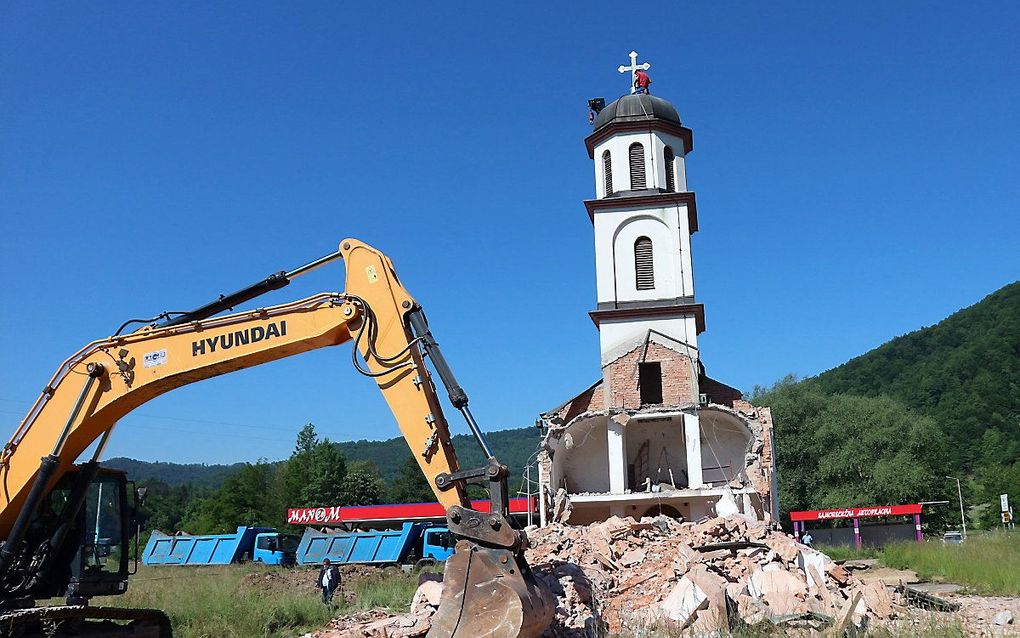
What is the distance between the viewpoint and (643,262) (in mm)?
29328

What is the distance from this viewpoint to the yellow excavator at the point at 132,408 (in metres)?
10.8

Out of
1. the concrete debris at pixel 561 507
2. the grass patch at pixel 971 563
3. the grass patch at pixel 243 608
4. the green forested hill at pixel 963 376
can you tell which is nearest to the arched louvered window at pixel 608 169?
the concrete debris at pixel 561 507

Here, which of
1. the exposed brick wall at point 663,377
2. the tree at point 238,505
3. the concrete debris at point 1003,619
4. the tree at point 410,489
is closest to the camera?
the concrete debris at point 1003,619

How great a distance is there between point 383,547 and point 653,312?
13.2 m

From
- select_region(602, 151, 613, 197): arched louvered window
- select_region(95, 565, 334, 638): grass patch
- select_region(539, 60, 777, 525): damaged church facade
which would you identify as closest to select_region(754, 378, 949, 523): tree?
select_region(539, 60, 777, 525): damaged church facade

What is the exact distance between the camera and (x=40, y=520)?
11.8m

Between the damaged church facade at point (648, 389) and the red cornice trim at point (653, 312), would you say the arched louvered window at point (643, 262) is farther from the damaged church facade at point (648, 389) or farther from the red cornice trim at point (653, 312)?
the red cornice trim at point (653, 312)

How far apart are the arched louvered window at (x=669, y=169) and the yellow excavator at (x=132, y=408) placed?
66.9ft

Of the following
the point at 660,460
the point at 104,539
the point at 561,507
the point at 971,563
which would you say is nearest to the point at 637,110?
the point at 660,460

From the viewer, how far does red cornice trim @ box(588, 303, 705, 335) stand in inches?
1102

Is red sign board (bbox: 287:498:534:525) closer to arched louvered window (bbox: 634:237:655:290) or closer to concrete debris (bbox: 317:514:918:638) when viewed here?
arched louvered window (bbox: 634:237:655:290)

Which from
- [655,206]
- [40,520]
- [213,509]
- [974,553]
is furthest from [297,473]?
[40,520]

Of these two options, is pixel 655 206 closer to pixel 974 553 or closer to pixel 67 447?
pixel 974 553

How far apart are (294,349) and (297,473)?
6903 centimetres
